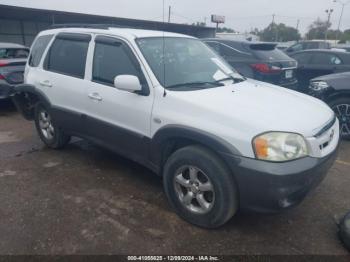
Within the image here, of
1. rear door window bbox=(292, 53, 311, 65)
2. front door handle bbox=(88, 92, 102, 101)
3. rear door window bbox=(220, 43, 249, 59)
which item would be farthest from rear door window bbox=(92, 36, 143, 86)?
rear door window bbox=(292, 53, 311, 65)

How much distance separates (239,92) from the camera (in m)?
3.30

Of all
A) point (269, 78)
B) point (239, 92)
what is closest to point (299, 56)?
point (269, 78)

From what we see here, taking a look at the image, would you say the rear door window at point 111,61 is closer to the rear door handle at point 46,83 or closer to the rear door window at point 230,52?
the rear door handle at point 46,83

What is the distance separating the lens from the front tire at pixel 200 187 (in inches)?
108

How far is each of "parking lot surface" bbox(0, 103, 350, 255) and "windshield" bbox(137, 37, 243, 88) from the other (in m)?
1.36

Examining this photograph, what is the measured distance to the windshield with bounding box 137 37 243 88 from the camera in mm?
3335

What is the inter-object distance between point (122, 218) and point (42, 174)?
1589 millimetres

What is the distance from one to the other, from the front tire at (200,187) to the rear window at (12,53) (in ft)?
20.8

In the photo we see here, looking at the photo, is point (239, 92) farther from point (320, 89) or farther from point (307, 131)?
point (320, 89)

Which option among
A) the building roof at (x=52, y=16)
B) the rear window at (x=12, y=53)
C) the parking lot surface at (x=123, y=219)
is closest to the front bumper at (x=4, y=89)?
the rear window at (x=12, y=53)

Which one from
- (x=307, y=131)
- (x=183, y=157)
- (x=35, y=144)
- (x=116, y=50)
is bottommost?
(x=35, y=144)

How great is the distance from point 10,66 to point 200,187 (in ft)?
20.5

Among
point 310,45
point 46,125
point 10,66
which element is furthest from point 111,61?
point 310,45

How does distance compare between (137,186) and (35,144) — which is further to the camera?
(35,144)
